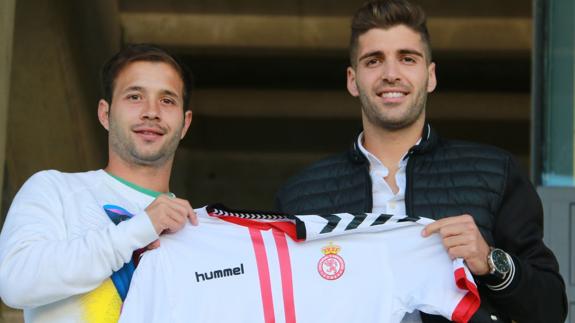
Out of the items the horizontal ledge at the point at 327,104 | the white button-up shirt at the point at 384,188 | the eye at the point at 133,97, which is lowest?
the horizontal ledge at the point at 327,104

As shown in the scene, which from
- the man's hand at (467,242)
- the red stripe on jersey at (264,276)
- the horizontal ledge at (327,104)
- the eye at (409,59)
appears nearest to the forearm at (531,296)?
the man's hand at (467,242)

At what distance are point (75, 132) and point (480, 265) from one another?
6030mm

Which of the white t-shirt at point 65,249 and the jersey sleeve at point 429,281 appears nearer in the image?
the white t-shirt at point 65,249

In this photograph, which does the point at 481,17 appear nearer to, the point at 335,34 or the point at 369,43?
the point at 335,34

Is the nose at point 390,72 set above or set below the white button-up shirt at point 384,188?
above

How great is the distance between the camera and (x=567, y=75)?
5.54 metres

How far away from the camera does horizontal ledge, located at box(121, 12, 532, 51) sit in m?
8.73

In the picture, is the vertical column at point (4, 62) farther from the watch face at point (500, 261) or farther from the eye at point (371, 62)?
the watch face at point (500, 261)

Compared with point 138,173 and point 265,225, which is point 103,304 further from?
point 265,225

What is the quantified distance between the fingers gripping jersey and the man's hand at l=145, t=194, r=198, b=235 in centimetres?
15

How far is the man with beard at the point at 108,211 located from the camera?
7.78ft

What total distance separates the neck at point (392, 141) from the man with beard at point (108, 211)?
595mm

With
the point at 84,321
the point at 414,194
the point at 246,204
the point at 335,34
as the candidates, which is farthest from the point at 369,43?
the point at 246,204

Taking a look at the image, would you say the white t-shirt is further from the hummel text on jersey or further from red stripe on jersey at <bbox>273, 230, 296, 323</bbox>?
red stripe on jersey at <bbox>273, 230, 296, 323</bbox>
